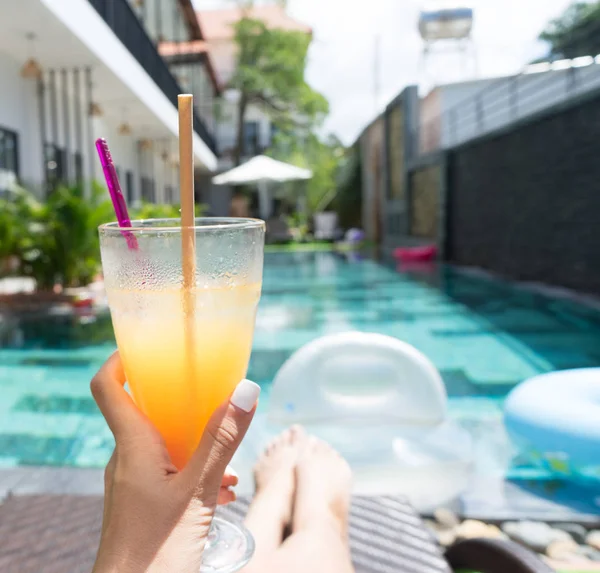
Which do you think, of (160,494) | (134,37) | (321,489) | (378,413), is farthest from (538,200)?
(160,494)

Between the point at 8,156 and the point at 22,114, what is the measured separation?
78 cm

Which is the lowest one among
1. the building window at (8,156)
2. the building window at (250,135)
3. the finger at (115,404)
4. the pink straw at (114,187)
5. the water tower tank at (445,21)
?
the finger at (115,404)

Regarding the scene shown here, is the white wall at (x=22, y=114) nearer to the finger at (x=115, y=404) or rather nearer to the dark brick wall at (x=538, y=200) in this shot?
the dark brick wall at (x=538, y=200)

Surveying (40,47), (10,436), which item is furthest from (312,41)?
(10,436)

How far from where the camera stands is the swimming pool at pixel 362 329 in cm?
325

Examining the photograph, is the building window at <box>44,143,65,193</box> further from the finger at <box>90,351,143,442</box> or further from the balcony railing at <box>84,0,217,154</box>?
the finger at <box>90,351,143,442</box>

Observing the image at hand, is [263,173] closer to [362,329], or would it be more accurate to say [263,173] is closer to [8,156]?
[8,156]

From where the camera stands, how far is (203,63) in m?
23.1

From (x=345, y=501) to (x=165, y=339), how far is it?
91 cm

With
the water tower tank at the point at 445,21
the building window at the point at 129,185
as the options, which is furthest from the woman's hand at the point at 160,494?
the water tower tank at the point at 445,21

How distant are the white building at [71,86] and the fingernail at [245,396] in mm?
6772

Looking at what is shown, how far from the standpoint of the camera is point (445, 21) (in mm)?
18484

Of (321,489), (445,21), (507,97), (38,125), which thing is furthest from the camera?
(445,21)

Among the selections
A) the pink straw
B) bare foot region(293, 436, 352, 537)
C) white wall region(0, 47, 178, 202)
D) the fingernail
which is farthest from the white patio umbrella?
the fingernail
